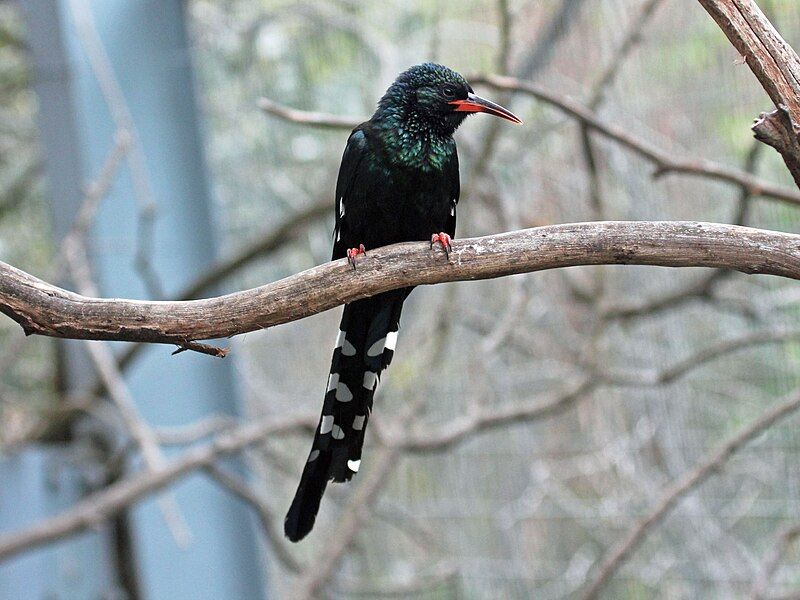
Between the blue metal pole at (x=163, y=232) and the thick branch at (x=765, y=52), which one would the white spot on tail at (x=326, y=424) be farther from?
the blue metal pole at (x=163, y=232)

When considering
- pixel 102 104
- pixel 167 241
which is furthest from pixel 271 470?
pixel 102 104

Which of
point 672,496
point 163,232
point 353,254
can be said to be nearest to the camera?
point 353,254

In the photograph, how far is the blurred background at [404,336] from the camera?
321 cm

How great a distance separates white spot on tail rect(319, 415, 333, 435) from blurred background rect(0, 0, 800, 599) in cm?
97

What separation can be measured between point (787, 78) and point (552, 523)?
7.31ft

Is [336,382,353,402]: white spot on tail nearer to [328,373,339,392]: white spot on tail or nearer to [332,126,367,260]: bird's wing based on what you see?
[328,373,339,392]: white spot on tail

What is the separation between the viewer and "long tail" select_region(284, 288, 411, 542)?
6.66 feet

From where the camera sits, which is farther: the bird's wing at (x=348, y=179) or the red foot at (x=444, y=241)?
the bird's wing at (x=348, y=179)

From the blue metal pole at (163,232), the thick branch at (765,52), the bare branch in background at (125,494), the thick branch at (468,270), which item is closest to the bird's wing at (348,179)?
the thick branch at (468,270)

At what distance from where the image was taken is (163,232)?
4137mm

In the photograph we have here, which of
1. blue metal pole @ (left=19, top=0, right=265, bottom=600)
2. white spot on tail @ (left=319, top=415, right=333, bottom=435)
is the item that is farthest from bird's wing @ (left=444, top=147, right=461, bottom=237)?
blue metal pole @ (left=19, top=0, right=265, bottom=600)

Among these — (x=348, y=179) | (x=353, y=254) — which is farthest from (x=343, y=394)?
(x=348, y=179)

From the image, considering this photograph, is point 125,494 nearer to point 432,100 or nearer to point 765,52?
point 432,100

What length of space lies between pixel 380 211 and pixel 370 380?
40 cm
